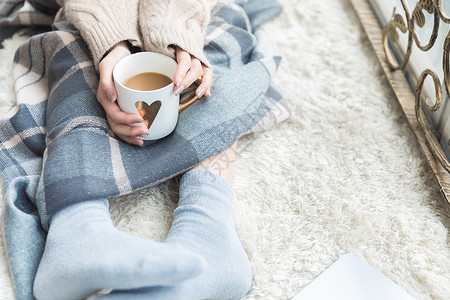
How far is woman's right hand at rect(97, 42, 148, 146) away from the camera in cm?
77

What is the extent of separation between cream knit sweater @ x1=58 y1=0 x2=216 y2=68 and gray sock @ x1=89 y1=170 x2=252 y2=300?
0.24 meters

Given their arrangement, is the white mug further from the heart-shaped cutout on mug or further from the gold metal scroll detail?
the gold metal scroll detail

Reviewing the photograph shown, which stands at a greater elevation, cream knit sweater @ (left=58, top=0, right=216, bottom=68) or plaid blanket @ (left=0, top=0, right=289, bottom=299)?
cream knit sweater @ (left=58, top=0, right=216, bottom=68)

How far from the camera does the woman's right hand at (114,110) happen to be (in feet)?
2.53

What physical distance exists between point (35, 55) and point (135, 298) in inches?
22.0

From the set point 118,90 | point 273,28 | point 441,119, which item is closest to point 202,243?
point 118,90

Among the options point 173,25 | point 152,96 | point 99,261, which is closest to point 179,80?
point 152,96

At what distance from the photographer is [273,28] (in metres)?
1.17

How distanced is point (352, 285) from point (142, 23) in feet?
1.84

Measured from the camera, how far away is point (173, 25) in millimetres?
863

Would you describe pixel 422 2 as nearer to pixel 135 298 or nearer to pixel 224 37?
pixel 224 37

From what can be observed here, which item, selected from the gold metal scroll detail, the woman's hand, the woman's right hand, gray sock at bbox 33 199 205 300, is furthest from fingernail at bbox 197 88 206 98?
the gold metal scroll detail

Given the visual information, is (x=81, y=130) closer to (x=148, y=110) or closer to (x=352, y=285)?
(x=148, y=110)

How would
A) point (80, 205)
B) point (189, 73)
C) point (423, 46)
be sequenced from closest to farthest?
point (80, 205)
point (189, 73)
point (423, 46)
